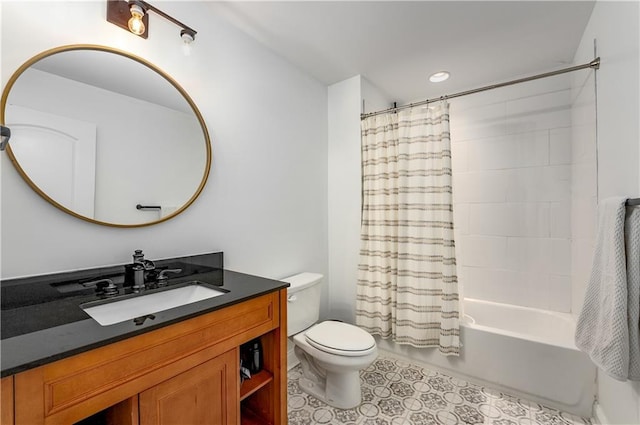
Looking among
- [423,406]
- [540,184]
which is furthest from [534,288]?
[423,406]

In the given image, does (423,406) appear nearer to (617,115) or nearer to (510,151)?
(617,115)

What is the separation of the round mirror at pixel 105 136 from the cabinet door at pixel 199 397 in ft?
2.40

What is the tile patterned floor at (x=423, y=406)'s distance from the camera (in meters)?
1.65

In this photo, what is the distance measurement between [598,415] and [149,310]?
2.40 meters

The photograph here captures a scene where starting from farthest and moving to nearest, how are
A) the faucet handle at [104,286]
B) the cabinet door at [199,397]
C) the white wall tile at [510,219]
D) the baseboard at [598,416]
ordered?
the white wall tile at [510,219]
the baseboard at [598,416]
the faucet handle at [104,286]
the cabinet door at [199,397]

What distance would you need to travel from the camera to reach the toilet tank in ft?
6.04

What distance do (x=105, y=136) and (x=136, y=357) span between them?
951mm

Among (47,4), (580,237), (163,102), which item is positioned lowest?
(580,237)

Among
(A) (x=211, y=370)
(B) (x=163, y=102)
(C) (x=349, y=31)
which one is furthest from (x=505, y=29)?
(A) (x=211, y=370)

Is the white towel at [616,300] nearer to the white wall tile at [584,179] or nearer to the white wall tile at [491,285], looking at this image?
the white wall tile at [584,179]

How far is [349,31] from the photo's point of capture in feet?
6.02

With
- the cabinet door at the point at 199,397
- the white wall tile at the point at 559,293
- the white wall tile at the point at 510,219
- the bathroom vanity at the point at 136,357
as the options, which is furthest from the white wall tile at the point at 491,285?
the cabinet door at the point at 199,397

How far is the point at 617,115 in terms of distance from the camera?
1368mm

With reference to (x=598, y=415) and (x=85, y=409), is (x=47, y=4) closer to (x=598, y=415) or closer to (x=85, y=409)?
(x=85, y=409)
